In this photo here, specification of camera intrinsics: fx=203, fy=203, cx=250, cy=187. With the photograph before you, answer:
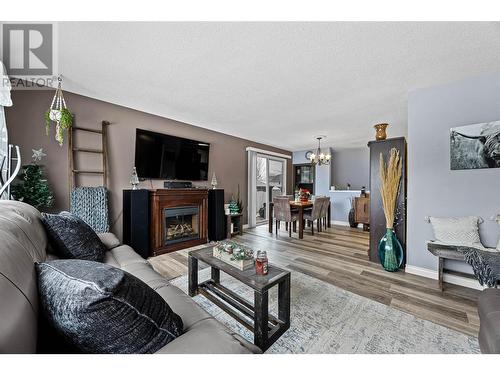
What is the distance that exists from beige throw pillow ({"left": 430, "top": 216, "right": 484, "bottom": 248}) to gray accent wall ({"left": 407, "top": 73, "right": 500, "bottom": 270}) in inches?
4.0

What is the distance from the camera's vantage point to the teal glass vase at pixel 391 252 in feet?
8.32

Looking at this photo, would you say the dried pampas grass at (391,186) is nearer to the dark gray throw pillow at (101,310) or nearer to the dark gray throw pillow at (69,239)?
the dark gray throw pillow at (101,310)

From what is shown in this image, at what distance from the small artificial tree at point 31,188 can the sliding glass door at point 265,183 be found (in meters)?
3.88

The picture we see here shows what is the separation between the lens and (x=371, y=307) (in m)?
1.79

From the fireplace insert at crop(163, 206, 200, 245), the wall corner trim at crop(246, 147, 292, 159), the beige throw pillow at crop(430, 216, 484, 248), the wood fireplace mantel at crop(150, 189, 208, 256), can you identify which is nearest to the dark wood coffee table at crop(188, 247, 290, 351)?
the wood fireplace mantel at crop(150, 189, 208, 256)

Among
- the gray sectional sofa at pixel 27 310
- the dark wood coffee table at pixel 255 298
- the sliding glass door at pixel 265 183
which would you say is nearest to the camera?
the gray sectional sofa at pixel 27 310

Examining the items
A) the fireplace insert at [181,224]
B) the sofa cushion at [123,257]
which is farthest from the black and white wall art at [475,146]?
the fireplace insert at [181,224]

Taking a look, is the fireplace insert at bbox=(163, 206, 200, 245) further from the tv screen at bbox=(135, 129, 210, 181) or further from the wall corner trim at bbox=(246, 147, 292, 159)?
the wall corner trim at bbox=(246, 147, 292, 159)

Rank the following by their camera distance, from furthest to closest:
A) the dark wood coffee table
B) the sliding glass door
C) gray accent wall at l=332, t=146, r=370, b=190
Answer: gray accent wall at l=332, t=146, r=370, b=190
the sliding glass door
the dark wood coffee table

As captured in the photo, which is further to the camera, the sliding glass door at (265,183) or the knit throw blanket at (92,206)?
the sliding glass door at (265,183)

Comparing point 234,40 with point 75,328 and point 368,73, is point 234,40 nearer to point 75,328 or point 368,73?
point 368,73

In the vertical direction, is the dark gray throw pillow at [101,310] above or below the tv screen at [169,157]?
below

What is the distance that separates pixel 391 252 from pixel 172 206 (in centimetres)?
316

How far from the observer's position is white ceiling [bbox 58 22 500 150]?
1.55 metres
